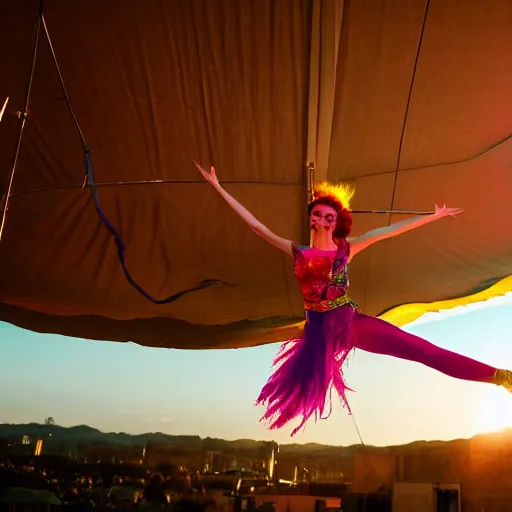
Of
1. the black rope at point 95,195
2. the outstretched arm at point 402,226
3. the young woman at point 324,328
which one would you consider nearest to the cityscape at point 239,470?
the black rope at point 95,195

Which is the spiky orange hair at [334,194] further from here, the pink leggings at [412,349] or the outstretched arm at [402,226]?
the pink leggings at [412,349]

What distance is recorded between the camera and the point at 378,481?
2.90m

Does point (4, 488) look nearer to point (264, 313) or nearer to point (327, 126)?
point (264, 313)

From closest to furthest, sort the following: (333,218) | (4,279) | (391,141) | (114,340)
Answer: (333,218) < (391,141) < (4,279) < (114,340)

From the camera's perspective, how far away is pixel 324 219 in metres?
1.35

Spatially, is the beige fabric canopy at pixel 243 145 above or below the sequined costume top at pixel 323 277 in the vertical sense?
above

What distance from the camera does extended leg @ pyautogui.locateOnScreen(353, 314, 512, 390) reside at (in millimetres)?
1164

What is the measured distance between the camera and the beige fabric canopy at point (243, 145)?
159 centimetres

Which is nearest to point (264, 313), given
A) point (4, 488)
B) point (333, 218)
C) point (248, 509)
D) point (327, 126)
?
point (248, 509)

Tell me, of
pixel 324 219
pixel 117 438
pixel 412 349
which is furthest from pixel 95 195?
pixel 117 438

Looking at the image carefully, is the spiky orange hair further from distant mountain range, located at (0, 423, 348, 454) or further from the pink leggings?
distant mountain range, located at (0, 423, 348, 454)

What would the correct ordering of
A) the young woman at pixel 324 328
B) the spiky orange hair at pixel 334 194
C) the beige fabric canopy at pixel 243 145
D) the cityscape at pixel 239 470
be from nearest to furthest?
the young woman at pixel 324 328
the spiky orange hair at pixel 334 194
the beige fabric canopy at pixel 243 145
the cityscape at pixel 239 470

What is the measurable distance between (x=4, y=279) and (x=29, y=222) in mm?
460

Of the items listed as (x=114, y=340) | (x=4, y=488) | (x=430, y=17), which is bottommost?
(x=4, y=488)
